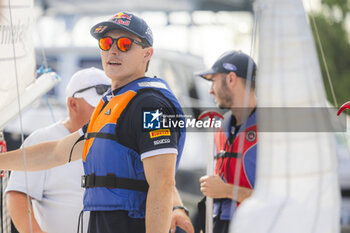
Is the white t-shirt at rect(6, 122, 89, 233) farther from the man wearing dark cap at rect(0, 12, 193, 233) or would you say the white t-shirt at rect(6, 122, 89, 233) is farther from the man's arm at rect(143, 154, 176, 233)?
the man's arm at rect(143, 154, 176, 233)

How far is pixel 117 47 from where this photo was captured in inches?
111

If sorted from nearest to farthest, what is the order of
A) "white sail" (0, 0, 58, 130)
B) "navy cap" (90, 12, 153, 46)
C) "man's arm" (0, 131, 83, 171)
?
1. "navy cap" (90, 12, 153, 46)
2. "man's arm" (0, 131, 83, 171)
3. "white sail" (0, 0, 58, 130)

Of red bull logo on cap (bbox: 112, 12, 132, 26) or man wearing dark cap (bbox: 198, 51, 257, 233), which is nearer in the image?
red bull logo on cap (bbox: 112, 12, 132, 26)

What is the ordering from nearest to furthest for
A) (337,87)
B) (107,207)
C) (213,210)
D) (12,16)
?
(107,207), (12,16), (213,210), (337,87)

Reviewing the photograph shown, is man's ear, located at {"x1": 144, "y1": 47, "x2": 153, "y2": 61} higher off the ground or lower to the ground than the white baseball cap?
lower

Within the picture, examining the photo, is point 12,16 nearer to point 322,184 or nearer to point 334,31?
point 322,184

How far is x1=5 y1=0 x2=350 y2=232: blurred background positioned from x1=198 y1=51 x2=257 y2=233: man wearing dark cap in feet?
12.5

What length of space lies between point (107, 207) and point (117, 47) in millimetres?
670

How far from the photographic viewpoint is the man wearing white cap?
357 cm

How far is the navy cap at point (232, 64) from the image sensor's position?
145 inches

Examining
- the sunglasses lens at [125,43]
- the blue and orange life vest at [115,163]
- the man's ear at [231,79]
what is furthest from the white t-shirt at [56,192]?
the sunglasses lens at [125,43]

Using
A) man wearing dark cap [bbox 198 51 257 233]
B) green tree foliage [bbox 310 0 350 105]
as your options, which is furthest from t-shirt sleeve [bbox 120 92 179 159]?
green tree foliage [bbox 310 0 350 105]

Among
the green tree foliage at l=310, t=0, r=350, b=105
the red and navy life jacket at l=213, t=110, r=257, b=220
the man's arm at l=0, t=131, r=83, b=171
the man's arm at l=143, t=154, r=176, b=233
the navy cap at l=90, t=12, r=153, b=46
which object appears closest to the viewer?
the man's arm at l=143, t=154, r=176, b=233

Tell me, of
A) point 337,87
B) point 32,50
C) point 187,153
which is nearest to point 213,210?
point 32,50
